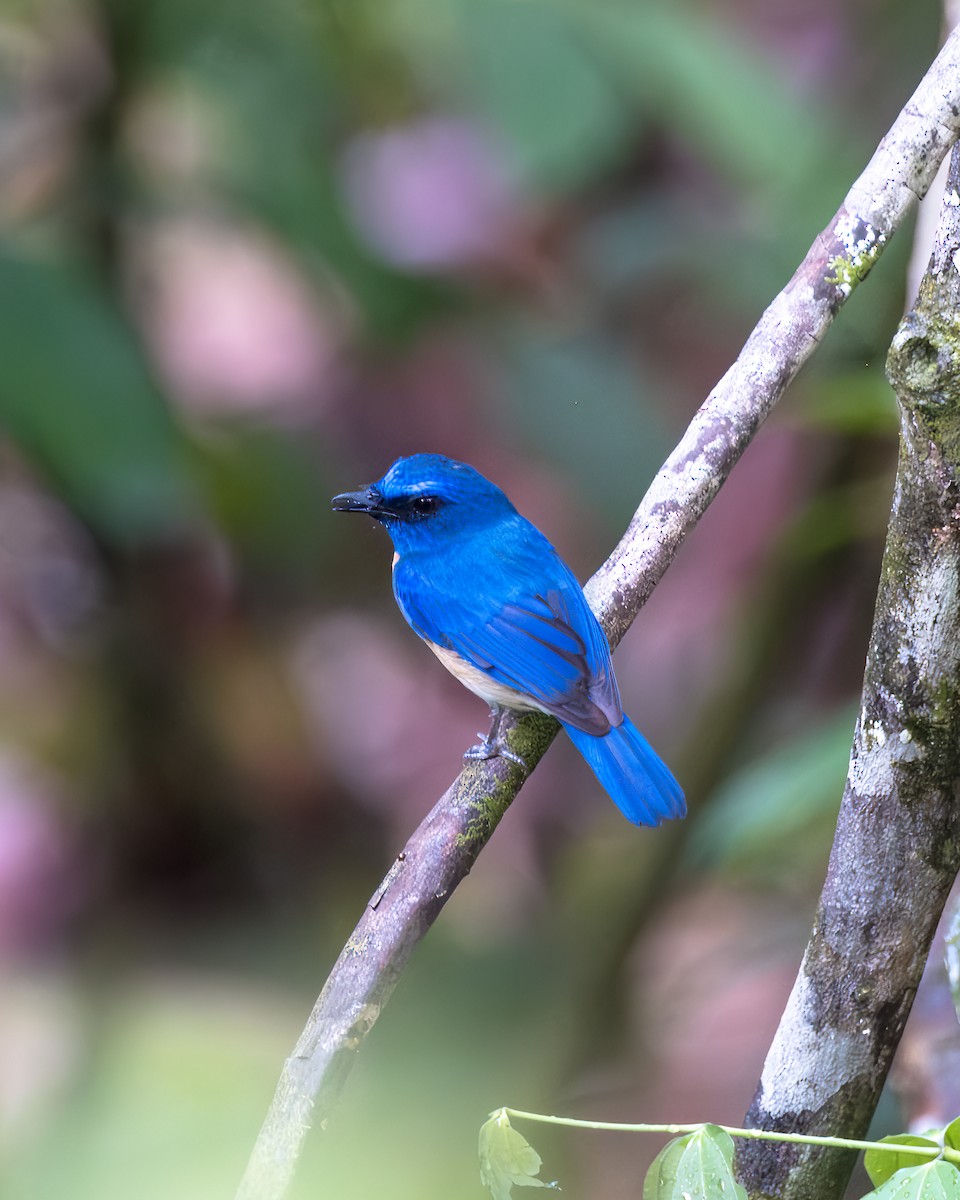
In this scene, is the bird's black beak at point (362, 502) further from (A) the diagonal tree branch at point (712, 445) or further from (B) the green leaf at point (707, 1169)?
(B) the green leaf at point (707, 1169)

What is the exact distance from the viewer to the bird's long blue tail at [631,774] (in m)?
2.11

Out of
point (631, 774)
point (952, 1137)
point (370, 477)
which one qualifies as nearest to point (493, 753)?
point (631, 774)

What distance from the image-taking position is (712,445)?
179 centimetres

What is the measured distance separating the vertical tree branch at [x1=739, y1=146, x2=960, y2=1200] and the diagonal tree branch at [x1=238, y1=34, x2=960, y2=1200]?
39 cm

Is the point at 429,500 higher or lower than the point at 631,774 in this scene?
higher

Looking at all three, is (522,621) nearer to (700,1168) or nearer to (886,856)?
(886,856)

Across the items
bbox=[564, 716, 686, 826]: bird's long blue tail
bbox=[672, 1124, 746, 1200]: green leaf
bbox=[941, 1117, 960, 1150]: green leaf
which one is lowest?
bbox=[941, 1117, 960, 1150]: green leaf

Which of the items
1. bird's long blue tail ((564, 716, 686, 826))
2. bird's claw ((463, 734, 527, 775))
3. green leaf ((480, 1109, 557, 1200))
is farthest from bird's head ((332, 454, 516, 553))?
green leaf ((480, 1109, 557, 1200))

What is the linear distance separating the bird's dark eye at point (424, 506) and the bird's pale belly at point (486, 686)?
0.22 metres

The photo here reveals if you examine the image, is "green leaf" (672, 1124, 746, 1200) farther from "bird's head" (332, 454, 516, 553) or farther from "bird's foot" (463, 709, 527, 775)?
"bird's head" (332, 454, 516, 553)

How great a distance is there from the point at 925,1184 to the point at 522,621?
49.4 inches

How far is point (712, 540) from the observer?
13.7ft

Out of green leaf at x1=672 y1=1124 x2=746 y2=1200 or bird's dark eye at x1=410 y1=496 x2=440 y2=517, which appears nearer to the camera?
green leaf at x1=672 y1=1124 x2=746 y2=1200

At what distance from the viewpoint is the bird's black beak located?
2307 millimetres
